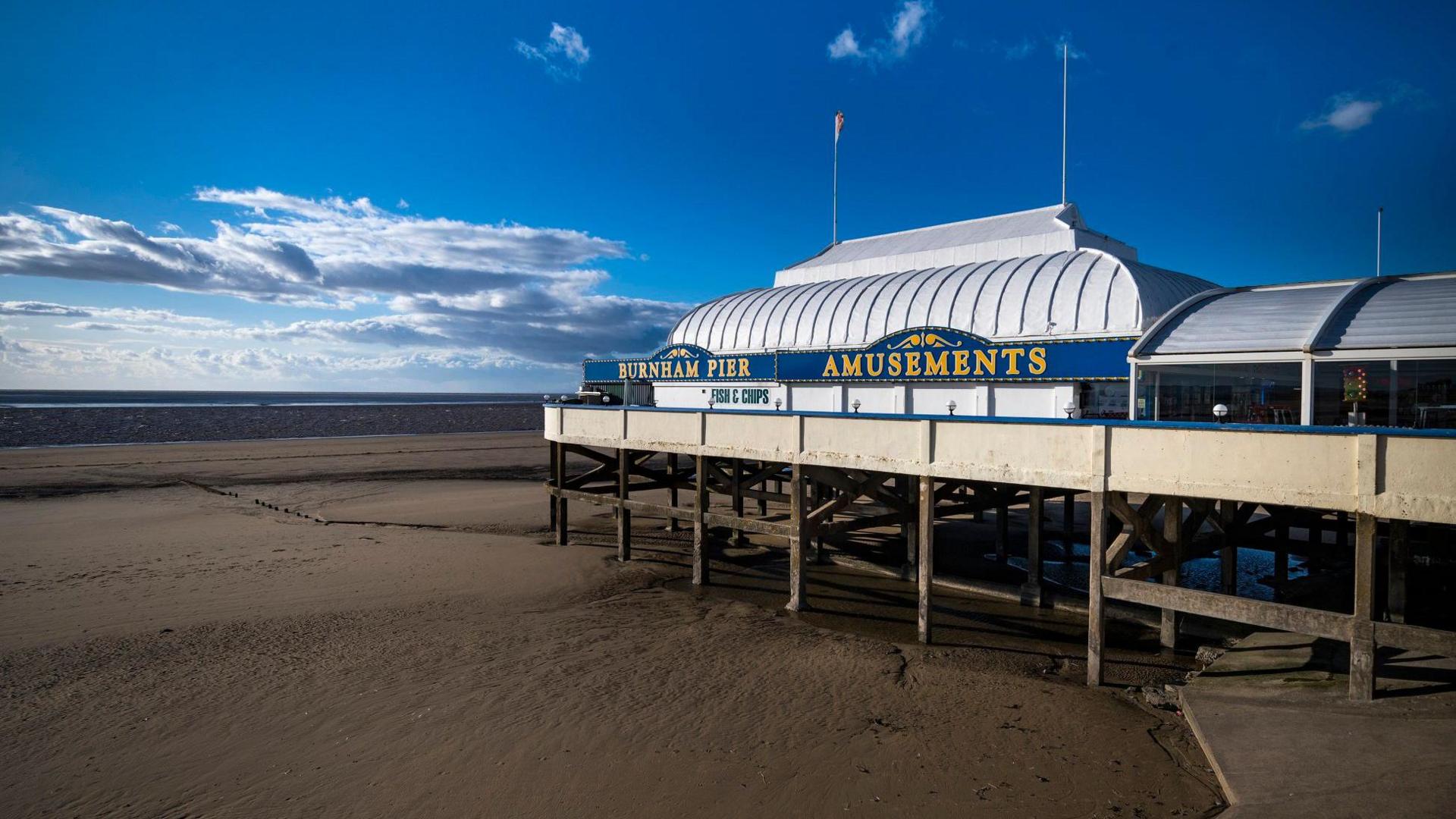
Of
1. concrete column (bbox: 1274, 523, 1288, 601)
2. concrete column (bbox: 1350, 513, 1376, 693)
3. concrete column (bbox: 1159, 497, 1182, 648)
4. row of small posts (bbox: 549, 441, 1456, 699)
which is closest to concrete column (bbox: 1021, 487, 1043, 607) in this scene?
row of small posts (bbox: 549, 441, 1456, 699)

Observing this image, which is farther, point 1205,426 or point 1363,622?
point 1205,426

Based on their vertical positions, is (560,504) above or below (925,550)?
below

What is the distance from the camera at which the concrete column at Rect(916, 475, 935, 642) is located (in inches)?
508

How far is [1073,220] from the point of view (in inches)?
1070

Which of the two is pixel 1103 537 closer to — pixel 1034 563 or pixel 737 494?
pixel 1034 563

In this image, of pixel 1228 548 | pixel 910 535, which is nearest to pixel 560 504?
pixel 910 535

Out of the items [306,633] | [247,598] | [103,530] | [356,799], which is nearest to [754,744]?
[356,799]

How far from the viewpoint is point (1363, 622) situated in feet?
28.2

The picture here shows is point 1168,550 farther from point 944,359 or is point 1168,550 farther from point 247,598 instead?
point 247,598

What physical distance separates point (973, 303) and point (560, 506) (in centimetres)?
1315

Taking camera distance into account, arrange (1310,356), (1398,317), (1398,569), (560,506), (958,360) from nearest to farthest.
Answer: (1398,569) → (1398,317) → (1310,356) → (958,360) → (560,506)

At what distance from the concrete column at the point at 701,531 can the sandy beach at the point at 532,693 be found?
22.8 inches

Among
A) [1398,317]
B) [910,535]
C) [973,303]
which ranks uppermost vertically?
[973,303]

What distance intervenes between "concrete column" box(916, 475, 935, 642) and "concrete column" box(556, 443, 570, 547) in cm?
1096
